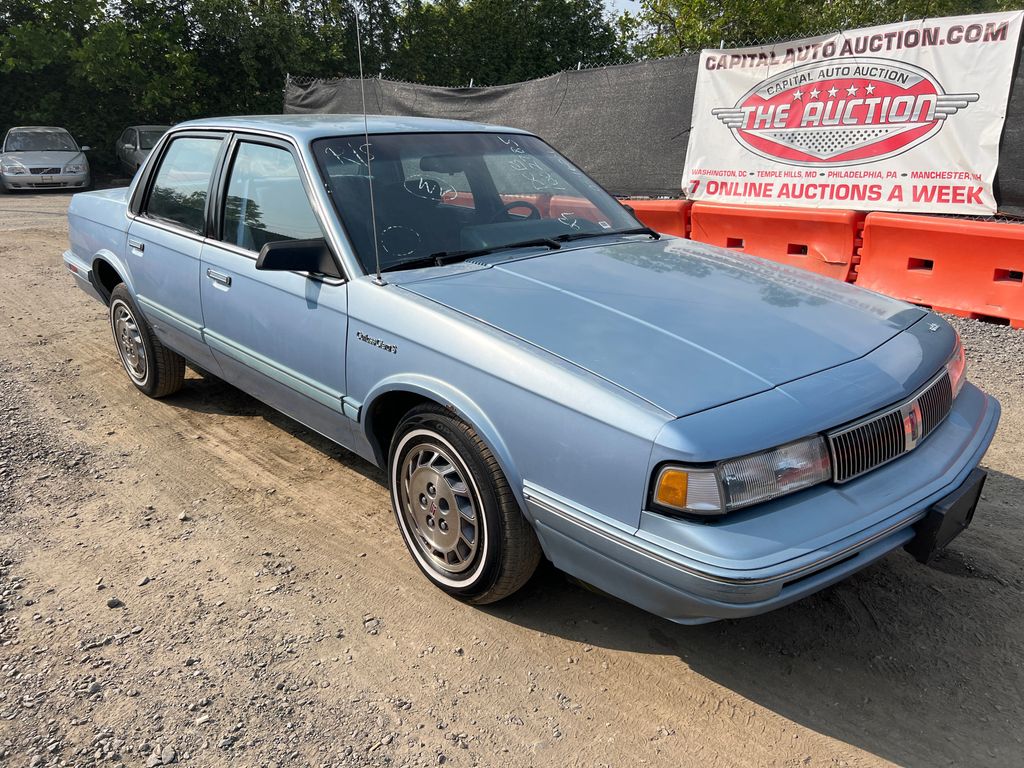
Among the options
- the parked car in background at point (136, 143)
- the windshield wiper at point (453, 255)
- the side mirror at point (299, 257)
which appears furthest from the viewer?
the parked car in background at point (136, 143)

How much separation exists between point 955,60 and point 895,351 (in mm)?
5112

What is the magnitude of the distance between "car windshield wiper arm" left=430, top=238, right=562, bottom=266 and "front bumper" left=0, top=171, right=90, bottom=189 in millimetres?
18578

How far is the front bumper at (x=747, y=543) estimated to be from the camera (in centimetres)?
214

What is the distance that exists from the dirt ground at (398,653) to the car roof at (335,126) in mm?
1654

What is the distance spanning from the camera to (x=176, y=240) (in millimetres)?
4242

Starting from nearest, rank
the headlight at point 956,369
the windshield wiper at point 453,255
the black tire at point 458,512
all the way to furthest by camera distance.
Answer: the black tire at point 458,512
the headlight at point 956,369
the windshield wiper at point 453,255

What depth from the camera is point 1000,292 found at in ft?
19.4

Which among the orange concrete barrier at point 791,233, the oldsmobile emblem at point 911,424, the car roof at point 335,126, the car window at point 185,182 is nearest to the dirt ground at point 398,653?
the oldsmobile emblem at point 911,424

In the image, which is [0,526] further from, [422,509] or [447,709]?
[447,709]

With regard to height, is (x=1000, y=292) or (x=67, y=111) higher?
(x=67, y=111)

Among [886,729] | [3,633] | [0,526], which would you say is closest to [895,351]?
[886,729]

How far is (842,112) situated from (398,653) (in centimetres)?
649

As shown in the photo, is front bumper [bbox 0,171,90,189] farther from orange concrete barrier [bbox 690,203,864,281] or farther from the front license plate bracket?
the front license plate bracket

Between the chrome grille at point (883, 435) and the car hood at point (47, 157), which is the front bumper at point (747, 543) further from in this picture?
the car hood at point (47, 157)
